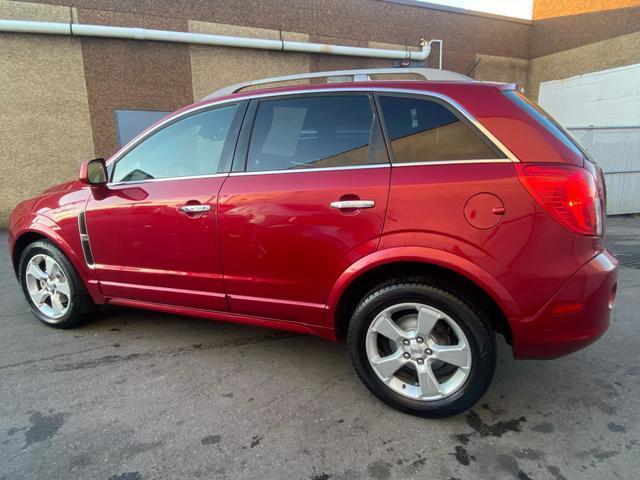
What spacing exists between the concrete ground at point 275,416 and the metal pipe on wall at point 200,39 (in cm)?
702

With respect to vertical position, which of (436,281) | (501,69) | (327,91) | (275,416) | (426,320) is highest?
(501,69)

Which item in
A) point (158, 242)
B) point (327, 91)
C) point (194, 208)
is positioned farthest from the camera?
point (158, 242)

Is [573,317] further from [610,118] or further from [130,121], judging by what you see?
[610,118]

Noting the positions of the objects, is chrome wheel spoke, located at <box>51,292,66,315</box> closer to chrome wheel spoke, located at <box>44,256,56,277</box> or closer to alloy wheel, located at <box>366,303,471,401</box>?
chrome wheel spoke, located at <box>44,256,56,277</box>

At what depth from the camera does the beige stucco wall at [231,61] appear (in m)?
9.33

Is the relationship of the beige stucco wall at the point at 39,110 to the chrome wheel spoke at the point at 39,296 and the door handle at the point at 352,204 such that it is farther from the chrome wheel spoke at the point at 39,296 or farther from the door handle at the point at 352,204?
the door handle at the point at 352,204

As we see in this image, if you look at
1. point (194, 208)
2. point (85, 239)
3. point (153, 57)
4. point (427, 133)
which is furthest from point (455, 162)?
point (153, 57)

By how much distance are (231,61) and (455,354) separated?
9.04 metres

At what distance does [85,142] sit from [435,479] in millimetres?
9203

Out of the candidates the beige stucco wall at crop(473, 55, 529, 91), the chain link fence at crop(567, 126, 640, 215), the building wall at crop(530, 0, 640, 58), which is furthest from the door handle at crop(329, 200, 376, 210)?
the building wall at crop(530, 0, 640, 58)

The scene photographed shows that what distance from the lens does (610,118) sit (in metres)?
11.8

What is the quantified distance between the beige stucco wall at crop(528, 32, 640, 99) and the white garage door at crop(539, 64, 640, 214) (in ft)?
0.57

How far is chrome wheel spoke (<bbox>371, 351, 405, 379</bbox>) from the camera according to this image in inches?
94.9

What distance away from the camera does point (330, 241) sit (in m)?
2.44
